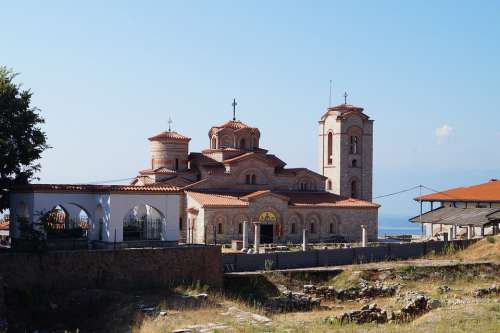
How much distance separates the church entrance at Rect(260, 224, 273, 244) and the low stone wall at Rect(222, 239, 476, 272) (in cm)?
1080

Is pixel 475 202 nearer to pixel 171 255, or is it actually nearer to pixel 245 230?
pixel 245 230

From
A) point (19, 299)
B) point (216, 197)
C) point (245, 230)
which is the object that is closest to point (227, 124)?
point (216, 197)

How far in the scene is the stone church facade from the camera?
146 feet

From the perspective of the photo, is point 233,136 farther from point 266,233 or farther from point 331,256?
point 331,256

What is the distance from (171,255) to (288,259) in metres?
6.62

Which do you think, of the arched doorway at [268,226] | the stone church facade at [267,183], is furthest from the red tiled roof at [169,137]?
the arched doorway at [268,226]

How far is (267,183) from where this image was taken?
162 feet

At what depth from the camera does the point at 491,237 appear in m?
39.7

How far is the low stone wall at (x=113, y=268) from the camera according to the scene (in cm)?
2555

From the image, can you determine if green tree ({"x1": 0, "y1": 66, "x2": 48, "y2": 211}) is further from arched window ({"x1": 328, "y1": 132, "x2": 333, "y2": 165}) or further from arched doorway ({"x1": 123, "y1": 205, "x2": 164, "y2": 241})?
arched window ({"x1": 328, "y1": 132, "x2": 333, "y2": 165})

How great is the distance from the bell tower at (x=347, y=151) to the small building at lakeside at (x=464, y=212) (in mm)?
4537

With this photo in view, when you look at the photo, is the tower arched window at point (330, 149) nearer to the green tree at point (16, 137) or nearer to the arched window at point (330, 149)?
the arched window at point (330, 149)

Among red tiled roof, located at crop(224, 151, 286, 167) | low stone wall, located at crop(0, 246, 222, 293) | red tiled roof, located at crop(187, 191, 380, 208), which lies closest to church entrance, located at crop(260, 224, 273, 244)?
red tiled roof, located at crop(187, 191, 380, 208)

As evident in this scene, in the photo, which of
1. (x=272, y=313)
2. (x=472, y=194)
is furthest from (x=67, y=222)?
(x=472, y=194)
